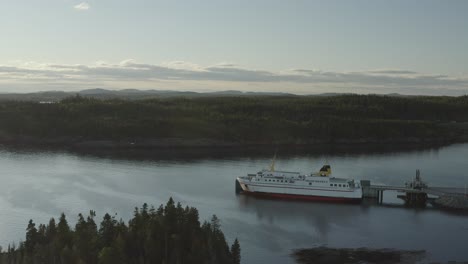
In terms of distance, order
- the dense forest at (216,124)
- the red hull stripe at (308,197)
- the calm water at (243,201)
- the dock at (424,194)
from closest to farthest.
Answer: the calm water at (243,201) → the dock at (424,194) → the red hull stripe at (308,197) → the dense forest at (216,124)

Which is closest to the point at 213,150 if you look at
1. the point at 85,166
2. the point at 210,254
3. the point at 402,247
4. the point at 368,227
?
the point at 85,166

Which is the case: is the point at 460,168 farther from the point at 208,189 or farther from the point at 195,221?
the point at 195,221

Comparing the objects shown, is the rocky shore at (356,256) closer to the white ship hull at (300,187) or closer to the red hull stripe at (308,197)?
the red hull stripe at (308,197)

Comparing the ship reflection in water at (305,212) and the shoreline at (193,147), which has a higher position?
the shoreline at (193,147)

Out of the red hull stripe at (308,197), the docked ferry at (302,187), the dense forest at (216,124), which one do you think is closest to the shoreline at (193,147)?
the dense forest at (216,124)

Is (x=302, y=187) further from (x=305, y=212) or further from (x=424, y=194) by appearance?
(x=424, y=194)

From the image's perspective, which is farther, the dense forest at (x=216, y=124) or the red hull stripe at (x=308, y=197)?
the dense forest at (x=216, y=124)
